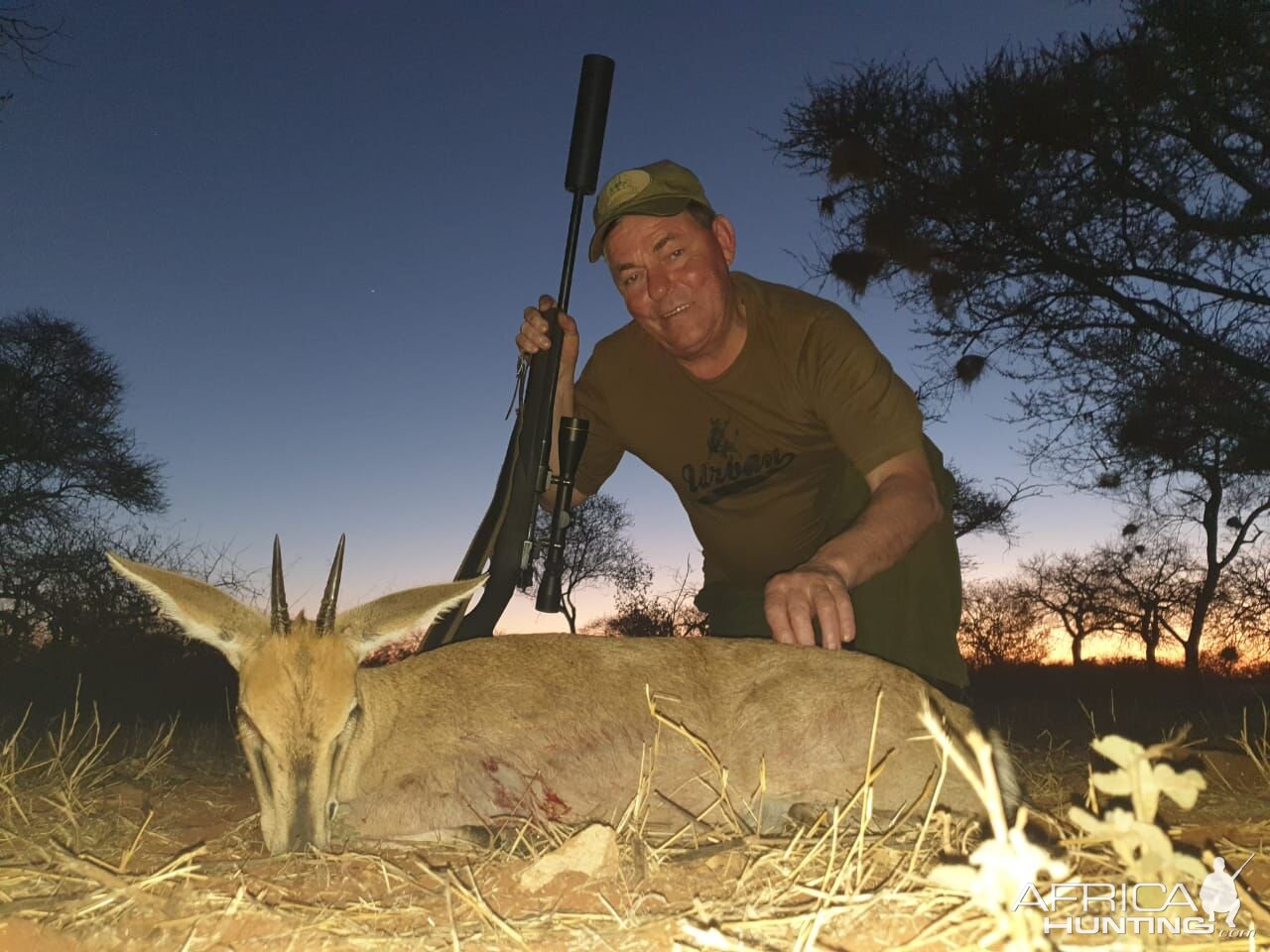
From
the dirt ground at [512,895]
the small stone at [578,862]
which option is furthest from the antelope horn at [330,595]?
the small stone at [578,862]

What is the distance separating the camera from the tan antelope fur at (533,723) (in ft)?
10.3

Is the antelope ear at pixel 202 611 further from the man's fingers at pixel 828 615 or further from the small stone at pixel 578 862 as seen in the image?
the man's fingers at pixel 828 615

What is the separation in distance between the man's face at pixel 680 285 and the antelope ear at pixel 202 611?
8.91ft

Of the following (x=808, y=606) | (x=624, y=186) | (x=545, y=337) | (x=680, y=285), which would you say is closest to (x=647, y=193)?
(x=624, y=186)

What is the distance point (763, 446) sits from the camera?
5.31 meters

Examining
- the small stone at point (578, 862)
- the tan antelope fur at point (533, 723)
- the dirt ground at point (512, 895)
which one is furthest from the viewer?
the tan antelope fur at point (533, 723)

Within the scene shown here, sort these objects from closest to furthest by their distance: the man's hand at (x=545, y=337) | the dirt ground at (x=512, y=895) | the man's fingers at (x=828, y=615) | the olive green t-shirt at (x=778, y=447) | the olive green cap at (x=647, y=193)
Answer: the dirt ground at (x=512, y=895), the man's fingers at (x=828, y=615), the olive green t-shirt at (x=778, y=447), the olive green cap at (x=647, y=193), the man's hand at (x=545, y=337)

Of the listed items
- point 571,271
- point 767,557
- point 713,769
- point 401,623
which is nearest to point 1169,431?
point 767,557

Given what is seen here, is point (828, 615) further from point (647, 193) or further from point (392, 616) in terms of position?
point (647, 193)

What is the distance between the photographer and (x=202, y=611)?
3.35 metres

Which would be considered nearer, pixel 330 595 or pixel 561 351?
pixel 330 595

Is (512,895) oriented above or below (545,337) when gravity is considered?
below

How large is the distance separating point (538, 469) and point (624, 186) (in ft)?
5.52

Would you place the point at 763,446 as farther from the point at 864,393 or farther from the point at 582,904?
the point at 582,904
